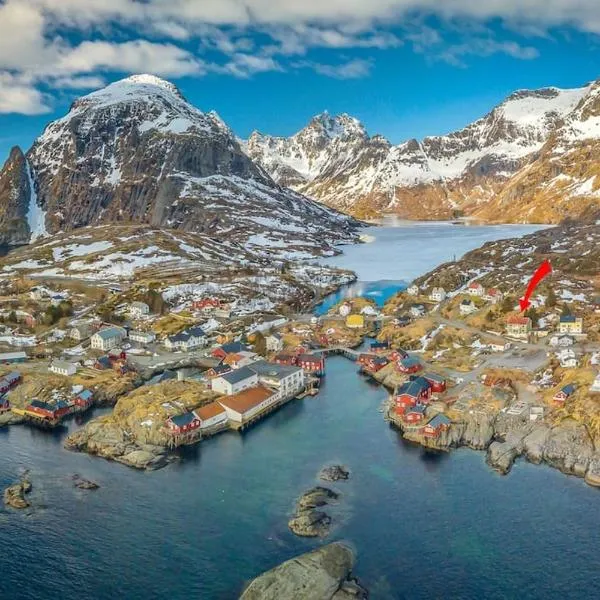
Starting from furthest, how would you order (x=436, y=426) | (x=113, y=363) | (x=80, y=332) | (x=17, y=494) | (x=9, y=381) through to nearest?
(x=80, y=332), (x=113, y=363), (x=9, y=381), (x=436, y=426), (x=17, y=494)

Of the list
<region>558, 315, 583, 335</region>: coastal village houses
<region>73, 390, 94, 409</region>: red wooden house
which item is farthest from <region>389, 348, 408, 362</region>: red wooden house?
<region>73, 390, 94, 409</region>: red wooden house

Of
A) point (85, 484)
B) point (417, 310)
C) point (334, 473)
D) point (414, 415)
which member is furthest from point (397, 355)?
point (85, 484)

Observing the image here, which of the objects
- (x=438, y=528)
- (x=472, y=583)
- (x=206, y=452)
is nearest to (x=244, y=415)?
(x=206, y=452)

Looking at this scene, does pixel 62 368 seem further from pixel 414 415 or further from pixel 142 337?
pixel 414 415

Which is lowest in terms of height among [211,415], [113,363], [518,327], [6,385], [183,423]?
[6,385]

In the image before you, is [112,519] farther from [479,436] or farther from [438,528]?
[479,436]

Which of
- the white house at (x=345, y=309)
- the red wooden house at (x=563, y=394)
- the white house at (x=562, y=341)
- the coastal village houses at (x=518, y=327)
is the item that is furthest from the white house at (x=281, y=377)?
the white house at (x=345, y=309)
